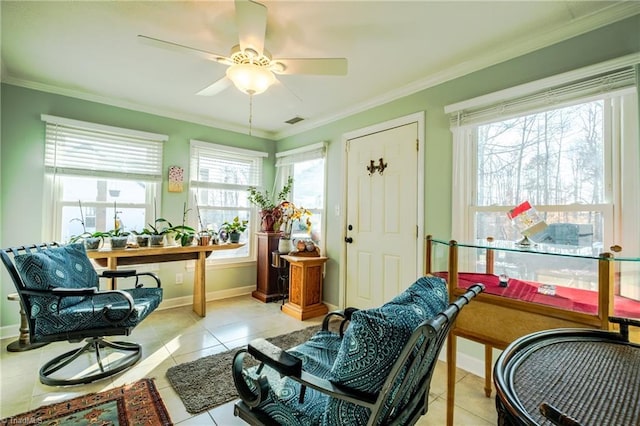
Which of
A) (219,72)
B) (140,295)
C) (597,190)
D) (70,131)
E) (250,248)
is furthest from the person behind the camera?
(250,248)

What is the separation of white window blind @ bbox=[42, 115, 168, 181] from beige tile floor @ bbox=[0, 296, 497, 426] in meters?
1.74

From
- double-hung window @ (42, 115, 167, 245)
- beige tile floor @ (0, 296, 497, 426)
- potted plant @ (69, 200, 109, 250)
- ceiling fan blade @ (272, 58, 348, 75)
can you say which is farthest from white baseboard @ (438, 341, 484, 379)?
double-hung window @ (42, 115, 167, 245)

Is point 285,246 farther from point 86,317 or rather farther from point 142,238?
point 86,317

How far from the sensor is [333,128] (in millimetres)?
3703

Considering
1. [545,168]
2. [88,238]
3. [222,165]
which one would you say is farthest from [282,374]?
[222,165]

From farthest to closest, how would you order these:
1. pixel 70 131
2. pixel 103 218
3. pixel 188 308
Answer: pixel 188 308
pixel 103 218
pixel 70 131

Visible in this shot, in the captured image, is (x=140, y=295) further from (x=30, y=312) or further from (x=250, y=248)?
(x=250, y=248)

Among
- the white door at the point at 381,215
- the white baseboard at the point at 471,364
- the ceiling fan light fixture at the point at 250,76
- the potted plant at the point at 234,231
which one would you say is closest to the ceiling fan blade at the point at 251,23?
the ceiling fan light fixture at the point at 250,76

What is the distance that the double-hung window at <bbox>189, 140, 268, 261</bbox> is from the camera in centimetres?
393

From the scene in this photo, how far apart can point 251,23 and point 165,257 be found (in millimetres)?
2479

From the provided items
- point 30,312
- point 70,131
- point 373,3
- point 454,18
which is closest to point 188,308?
point 30,312

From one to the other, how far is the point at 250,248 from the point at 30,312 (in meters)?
2.66

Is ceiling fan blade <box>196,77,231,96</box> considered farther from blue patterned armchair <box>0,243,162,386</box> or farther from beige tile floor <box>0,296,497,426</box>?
beige tile floor <box>0,296,497,426</box>

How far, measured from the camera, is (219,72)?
2619 millimetres
